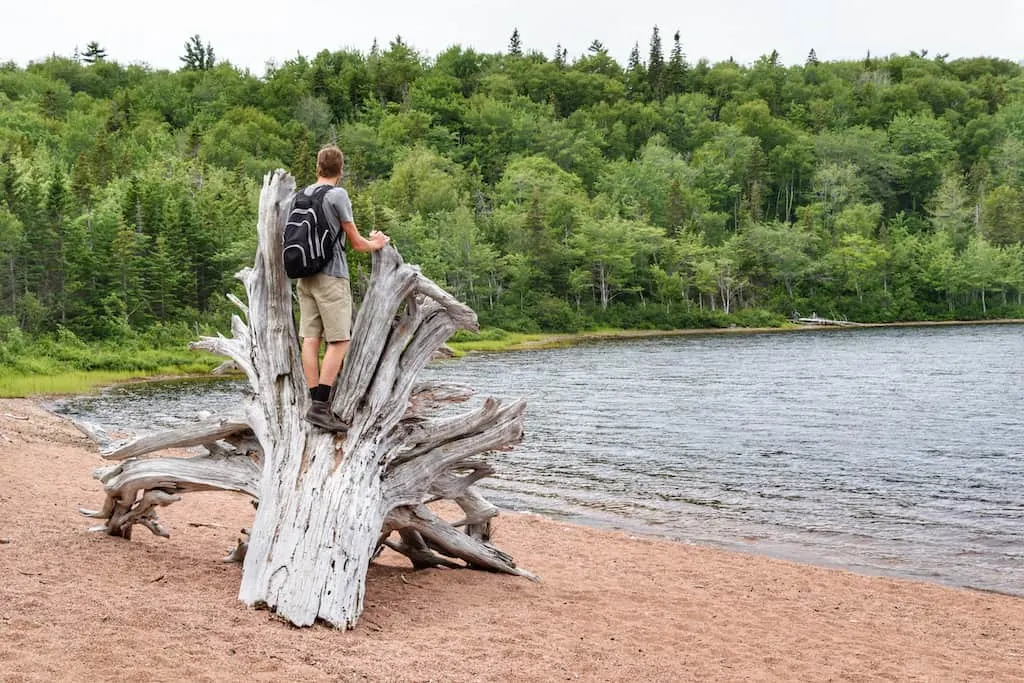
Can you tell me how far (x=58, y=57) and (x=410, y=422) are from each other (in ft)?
613

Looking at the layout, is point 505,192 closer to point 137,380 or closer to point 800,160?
point 800,160

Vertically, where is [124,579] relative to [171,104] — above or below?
below

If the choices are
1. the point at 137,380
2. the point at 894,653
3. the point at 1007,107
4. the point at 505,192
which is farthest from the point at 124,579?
the point at 1007,107

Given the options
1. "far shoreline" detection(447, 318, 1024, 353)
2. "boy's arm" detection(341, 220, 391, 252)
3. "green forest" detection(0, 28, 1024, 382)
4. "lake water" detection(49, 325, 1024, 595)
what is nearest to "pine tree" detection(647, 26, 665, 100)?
→ "green forest" detection(0, 28, 1024, 382)

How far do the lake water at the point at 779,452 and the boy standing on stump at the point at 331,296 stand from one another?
26.1 ft

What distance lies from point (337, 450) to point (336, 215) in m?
1.89

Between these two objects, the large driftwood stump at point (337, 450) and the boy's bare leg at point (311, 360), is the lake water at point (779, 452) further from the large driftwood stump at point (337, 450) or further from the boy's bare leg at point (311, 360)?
the boy's bare leg at point (311, 360)

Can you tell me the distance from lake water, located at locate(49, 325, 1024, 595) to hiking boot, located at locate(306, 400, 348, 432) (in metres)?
7.85

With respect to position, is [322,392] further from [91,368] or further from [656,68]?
[656,68]

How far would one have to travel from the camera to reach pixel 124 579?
7.36m

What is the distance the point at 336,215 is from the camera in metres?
7.73

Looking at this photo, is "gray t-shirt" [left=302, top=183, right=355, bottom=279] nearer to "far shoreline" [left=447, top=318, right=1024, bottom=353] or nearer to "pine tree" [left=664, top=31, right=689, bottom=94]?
"far shoreline" [left=447, top=318, right=1024, bottom=353]

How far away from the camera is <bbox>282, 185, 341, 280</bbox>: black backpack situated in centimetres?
762

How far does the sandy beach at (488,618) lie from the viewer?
5.85 m
